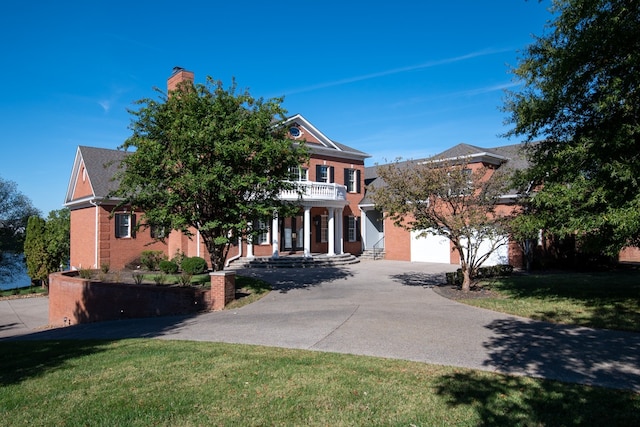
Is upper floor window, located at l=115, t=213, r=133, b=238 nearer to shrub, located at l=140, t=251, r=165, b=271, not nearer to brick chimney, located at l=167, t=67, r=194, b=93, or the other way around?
shrub, located at l=140, t=251, r=165, b=271

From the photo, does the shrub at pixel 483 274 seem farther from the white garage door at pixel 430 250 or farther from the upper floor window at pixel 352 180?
the upper floor window at pixel 352 180

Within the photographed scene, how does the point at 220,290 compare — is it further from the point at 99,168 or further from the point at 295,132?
the point at 99,168

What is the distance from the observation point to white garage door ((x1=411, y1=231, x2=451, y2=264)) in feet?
86.5

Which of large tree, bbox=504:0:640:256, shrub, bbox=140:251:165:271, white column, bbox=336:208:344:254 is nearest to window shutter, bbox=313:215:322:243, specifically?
white column, bbox=336:208:344:254

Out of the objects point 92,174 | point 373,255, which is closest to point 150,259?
point 92,174

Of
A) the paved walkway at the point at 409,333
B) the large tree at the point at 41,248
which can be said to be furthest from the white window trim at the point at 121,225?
the paved walkway at the point at 409,333

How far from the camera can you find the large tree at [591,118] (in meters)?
10.2

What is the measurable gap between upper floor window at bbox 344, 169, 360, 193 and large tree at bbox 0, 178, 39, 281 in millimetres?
23758

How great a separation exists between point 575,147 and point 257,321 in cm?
897

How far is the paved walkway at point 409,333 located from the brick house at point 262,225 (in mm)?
9144

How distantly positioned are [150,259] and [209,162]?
11908 mm

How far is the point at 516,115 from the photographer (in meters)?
13.4

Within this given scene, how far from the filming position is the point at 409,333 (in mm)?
9234

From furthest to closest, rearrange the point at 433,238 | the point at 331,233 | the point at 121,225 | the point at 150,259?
the point at 433,238
the point at 331,233
the point at 121,225
the point at 150,259
